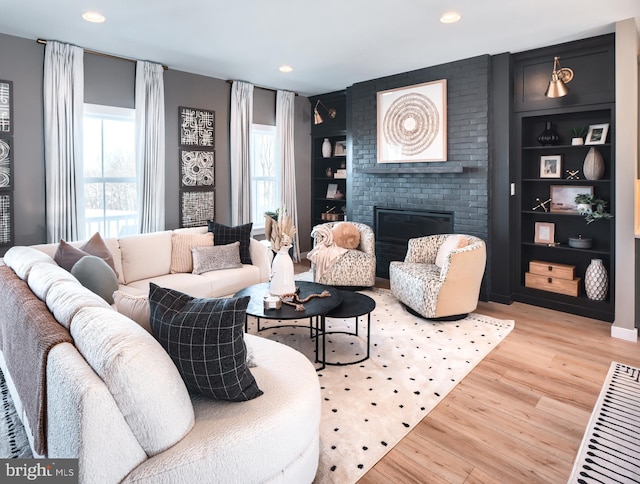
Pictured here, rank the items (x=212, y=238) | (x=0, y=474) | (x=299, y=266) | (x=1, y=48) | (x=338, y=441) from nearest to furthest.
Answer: (x=0, y=474), (x=338, y=441), (x=1, y=48), (x=212, y=238), (x=299, y=266)

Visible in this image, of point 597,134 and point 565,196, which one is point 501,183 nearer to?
point 565,196

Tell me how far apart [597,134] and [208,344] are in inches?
170

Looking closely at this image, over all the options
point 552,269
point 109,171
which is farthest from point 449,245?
point 109,171

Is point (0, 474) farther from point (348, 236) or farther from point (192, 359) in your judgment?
point (348, 236)

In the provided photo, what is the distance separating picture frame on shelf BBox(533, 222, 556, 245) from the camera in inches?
183

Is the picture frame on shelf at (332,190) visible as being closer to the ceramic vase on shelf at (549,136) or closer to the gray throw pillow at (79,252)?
the ceramic vase on shelf at (549,136)

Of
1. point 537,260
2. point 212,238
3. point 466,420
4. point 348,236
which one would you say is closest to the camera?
point 466,420

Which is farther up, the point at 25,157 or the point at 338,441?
the point at 25,157

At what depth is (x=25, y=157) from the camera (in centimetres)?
410

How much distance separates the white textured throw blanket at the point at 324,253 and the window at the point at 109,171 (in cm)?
209

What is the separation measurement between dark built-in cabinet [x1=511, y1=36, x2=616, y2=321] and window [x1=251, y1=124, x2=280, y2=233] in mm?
3315

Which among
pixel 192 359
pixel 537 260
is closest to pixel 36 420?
pixel 192 359

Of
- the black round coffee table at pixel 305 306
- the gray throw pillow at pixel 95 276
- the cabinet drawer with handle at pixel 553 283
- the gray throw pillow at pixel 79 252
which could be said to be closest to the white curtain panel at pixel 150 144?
the gray throw pillow at pixel 79 252

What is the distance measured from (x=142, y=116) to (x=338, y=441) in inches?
161
